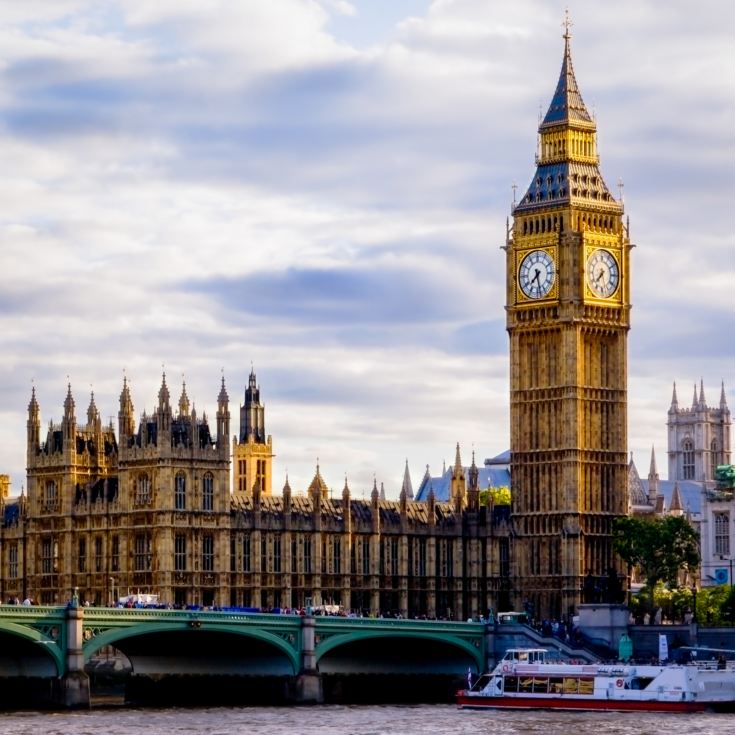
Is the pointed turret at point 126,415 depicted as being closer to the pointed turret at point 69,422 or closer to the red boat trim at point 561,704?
the pointed turret at point 69,422

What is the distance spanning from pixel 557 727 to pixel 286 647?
20.8 metres

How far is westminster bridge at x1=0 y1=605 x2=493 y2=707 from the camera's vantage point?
425 feet

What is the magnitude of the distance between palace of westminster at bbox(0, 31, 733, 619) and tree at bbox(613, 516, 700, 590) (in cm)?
286

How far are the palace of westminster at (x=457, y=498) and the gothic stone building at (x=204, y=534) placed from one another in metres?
0.13

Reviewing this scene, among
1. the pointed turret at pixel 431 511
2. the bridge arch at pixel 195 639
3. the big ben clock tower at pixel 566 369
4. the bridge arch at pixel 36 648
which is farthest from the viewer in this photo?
the pointed turret at pixel 431 511

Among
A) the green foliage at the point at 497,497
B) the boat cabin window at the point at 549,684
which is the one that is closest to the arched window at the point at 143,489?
the boat cabin window at the point at 549,684

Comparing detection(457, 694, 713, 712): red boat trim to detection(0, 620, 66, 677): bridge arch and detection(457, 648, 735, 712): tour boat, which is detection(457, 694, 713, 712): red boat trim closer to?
detection(457, 648, 735, 712): tour boat

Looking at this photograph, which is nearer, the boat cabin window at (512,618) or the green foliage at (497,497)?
the boat cabin window at (512,618)

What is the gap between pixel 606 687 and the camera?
134875mm

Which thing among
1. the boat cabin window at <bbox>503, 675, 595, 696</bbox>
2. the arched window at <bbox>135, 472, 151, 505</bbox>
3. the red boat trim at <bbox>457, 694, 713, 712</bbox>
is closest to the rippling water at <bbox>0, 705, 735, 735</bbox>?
the red boat trim at <bbox>457, 694, 713, 712</bbox>

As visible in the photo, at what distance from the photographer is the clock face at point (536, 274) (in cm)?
16400

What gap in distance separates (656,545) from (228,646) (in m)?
31.6

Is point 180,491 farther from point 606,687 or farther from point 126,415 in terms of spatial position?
point 606,687

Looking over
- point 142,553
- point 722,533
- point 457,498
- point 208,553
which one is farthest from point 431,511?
point 722,533
